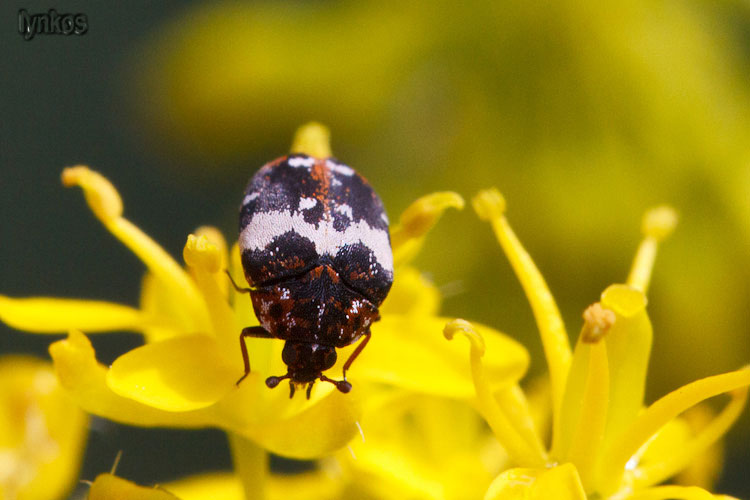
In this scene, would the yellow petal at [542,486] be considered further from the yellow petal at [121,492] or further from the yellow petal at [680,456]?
the yellow petal at [121,492]

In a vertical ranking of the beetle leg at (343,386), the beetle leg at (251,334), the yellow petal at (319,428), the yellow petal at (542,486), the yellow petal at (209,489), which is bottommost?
the yellow petal at (209,489)

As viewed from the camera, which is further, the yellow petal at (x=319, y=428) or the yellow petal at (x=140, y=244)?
the yellow petal at (x=140, y=244)

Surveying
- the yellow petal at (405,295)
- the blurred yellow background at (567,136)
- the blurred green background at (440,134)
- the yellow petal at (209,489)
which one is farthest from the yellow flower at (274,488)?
the blurred yellow background at (567,136)

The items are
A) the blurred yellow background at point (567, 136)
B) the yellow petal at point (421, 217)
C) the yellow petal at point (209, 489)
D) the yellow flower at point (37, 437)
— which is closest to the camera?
the yellow petal at point (421, 217)

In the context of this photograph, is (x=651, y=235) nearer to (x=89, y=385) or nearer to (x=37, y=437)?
(x=89, y=385)

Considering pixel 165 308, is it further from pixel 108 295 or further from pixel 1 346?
pixel 108 295

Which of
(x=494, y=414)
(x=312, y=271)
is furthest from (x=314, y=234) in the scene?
(x=494, y=414)
